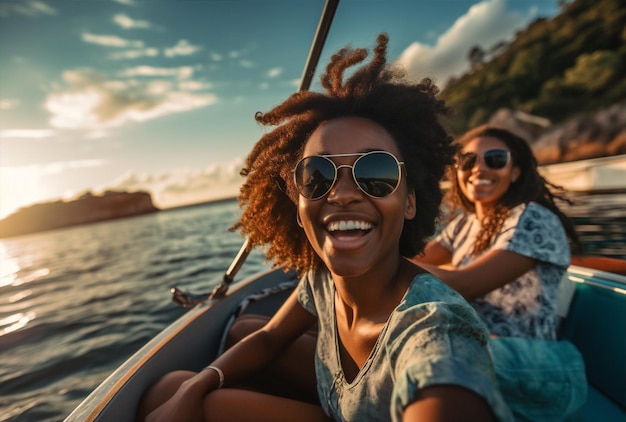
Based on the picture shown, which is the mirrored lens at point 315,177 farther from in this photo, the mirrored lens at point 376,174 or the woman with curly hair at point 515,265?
the woman with curly hair at point 515,265

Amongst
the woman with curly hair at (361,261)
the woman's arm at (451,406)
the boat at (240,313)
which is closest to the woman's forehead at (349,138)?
the woman with curly hair at (361,261)

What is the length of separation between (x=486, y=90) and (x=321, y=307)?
169 feet

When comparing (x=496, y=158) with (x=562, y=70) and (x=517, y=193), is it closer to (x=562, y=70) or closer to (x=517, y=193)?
(x=517, y=193)

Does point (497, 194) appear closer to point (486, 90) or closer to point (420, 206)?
point (420, 206)

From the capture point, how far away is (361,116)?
54.2 inches

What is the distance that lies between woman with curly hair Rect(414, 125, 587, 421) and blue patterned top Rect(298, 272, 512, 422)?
72 cm

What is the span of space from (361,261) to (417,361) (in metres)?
0.43

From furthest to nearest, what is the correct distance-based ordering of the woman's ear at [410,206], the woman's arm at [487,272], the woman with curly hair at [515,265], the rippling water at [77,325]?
the rippling water at [77,325], the woman's arm at [487,272], the woman with curly hair at [515,265], the woman's ear at [410,206]

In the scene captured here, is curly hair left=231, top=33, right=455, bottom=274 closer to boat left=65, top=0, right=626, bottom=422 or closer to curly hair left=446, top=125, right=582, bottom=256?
boat left=65, top=0, right=626, bottom=422

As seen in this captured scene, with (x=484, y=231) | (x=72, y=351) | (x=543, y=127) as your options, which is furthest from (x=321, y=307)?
(x=543, y=127)

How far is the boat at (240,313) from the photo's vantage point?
1.69 meters

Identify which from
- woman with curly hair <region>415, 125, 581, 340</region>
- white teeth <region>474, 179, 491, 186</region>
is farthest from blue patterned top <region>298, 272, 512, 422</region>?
white teeth <region>474, 179, 491, 186</region>

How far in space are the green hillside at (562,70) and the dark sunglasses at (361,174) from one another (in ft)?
96.8

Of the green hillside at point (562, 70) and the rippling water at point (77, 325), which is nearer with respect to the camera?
the rippling water at point (77, 325)
